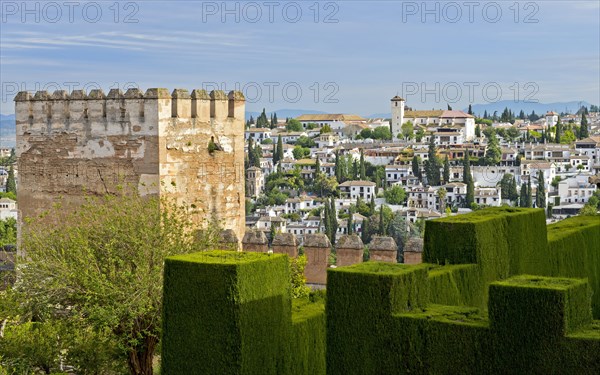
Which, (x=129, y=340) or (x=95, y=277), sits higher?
(x=95, y=277)

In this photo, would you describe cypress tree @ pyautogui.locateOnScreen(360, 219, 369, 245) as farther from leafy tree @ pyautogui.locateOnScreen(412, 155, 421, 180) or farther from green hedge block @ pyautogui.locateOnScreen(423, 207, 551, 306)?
green hedge block @ pyautogui.locateOnScreen(423, 207, 551, 306)

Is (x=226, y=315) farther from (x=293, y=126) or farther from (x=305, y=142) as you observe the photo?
(x=293, y=126)

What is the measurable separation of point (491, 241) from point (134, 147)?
6.01 metres

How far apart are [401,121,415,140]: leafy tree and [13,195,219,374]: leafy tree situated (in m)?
162

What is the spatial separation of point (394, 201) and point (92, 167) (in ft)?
352

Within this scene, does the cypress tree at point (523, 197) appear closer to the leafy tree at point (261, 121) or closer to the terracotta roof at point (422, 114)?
the leafy tree at point (261, 121)

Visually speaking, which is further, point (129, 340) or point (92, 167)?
point (92, 167)

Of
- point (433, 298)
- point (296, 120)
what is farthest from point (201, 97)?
point (296, 120)

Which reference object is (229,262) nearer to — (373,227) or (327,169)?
(373,227)

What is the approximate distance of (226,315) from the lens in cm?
845

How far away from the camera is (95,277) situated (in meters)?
12.5

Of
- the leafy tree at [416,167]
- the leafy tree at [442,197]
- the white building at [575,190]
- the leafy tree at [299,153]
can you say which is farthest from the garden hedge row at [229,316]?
the leafy tree at [299,153]

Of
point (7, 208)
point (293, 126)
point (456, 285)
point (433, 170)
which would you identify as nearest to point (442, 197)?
point (433, 170)

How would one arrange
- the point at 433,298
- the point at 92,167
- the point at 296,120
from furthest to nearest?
the point at 296,120
the point at 92,167
the point at 433,298
